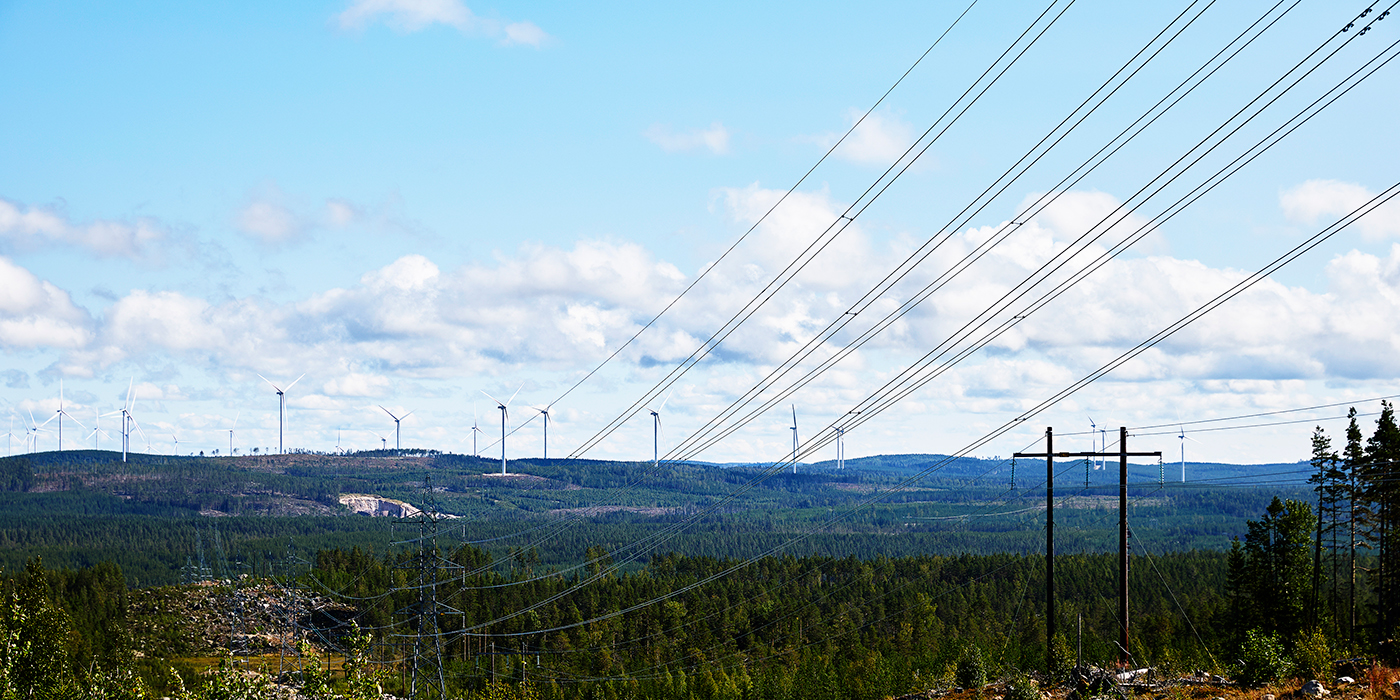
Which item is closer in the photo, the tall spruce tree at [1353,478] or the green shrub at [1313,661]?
the green shrub at [1313,661]

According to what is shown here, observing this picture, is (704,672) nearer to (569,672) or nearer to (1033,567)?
(569,672)

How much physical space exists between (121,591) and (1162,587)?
17918 centimetres

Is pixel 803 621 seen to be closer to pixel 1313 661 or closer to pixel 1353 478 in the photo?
pixel 1353 478

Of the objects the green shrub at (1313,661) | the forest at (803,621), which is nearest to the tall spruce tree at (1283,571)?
the forest at (803,621)

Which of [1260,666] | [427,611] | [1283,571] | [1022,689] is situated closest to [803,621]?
[1283,571]

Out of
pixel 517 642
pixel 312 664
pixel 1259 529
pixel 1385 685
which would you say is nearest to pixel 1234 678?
pixel 1385 685

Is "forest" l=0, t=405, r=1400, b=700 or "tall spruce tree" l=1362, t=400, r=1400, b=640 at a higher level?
"tall spruce tree" l=1362, t=400, r=1400, b=640

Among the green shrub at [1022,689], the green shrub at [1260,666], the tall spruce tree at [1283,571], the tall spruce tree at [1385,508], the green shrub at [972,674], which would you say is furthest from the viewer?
the tall spruce tree at [1283,571]

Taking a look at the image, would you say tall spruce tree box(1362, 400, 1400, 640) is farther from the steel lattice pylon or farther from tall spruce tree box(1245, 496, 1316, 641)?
the steel lattice pylon

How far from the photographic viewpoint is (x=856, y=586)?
197750mm

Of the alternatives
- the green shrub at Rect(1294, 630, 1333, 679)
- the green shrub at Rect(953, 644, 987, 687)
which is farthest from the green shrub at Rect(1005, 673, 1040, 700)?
the green shrub at Rect(1294, 630, 1333, 679)

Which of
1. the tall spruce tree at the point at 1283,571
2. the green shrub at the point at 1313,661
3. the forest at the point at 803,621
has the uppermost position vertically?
the green shrub at the point at 1313,661

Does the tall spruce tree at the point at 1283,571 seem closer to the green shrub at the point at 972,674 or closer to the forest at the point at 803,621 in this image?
the forest at the point at 803,621

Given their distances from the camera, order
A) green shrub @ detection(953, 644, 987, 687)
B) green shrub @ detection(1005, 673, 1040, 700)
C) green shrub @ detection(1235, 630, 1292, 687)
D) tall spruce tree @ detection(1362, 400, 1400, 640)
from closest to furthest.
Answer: green shrub @ detection(1235, 630, 1292, 687), green shrub @ detection(1005, 673, 1040, 700), green shrub @ detection(953, 644, 987, 687), tall spruce tree @ detection(1362, 400, 1400, 640)
